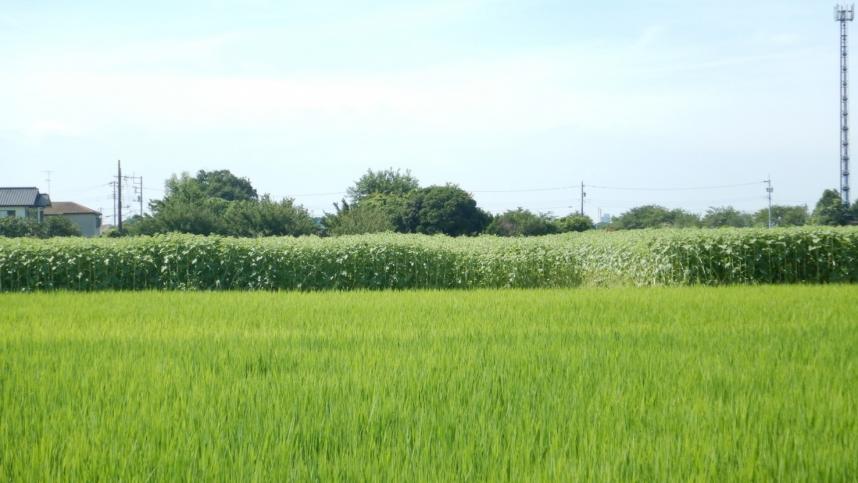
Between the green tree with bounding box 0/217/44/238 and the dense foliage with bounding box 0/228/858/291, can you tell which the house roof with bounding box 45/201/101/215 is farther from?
the dense foliage with bounding box 0/228/858/291

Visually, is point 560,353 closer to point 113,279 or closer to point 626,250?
point 626,250

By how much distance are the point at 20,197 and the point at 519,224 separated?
39.7 m

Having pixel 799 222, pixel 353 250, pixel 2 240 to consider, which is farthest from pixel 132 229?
pixel 799 222

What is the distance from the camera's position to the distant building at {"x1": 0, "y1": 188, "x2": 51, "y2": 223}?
183 feet

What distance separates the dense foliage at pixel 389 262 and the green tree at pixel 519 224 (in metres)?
31.2

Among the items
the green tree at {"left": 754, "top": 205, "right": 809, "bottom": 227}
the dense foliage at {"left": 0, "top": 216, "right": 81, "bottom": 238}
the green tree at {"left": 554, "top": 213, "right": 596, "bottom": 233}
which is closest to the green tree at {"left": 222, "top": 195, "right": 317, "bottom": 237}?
the dense foliage at {"left": 0, "top": 216, "right": 81, "bottom": 238}

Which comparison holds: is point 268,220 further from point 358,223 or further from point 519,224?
point 519,224

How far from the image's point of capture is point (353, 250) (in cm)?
1623

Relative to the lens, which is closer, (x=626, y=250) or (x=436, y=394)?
(x=436, y=394)

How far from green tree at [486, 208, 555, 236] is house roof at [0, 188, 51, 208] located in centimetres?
3635

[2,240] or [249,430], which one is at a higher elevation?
[2,240]

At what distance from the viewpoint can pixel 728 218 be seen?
224 ft

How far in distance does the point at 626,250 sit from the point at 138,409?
14247 mm

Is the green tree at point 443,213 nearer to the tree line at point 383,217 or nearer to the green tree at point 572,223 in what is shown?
the tree line at point 383,217
